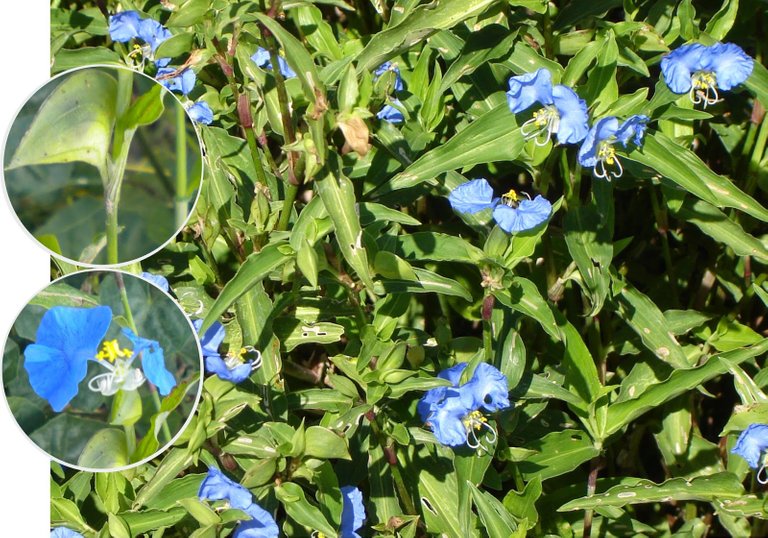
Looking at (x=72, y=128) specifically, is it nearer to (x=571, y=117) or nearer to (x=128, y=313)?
(x=128, y=313)

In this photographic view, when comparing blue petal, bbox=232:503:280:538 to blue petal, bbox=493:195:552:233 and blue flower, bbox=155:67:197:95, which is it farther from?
blue flower, bbox=155:67:197:95

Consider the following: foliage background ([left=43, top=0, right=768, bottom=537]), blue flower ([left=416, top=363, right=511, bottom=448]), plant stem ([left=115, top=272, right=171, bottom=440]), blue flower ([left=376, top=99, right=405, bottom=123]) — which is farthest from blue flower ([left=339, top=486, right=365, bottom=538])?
blue flower ([left=376, top=99, right=405, bottom=123])

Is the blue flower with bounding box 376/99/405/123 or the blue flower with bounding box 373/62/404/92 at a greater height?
the blue flower with bounding box 373/62/404/92

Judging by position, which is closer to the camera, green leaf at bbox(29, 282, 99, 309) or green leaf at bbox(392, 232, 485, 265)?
green leaf at bbox(29, 282, 99, 309)

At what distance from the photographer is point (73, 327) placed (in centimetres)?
187

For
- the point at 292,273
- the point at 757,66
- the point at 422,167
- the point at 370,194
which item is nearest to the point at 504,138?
the point at 422,167

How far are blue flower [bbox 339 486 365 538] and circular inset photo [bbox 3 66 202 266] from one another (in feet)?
2.63

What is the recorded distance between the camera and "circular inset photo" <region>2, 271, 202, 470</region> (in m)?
1.85

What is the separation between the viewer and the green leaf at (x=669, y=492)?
7.61 feet

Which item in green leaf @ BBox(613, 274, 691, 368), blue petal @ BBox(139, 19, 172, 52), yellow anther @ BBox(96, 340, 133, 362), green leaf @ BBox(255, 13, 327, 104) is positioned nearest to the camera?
green leaf @ BBox(255, 13, 327, 104)

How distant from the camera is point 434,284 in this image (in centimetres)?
220

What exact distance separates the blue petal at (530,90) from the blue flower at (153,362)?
0.98 meters

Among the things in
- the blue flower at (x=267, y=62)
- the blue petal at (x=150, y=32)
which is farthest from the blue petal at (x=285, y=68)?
the blue petal at (x=150, y=32)

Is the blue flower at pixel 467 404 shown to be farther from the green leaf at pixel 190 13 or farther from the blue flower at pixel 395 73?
the green leaf at pixel 190 13
